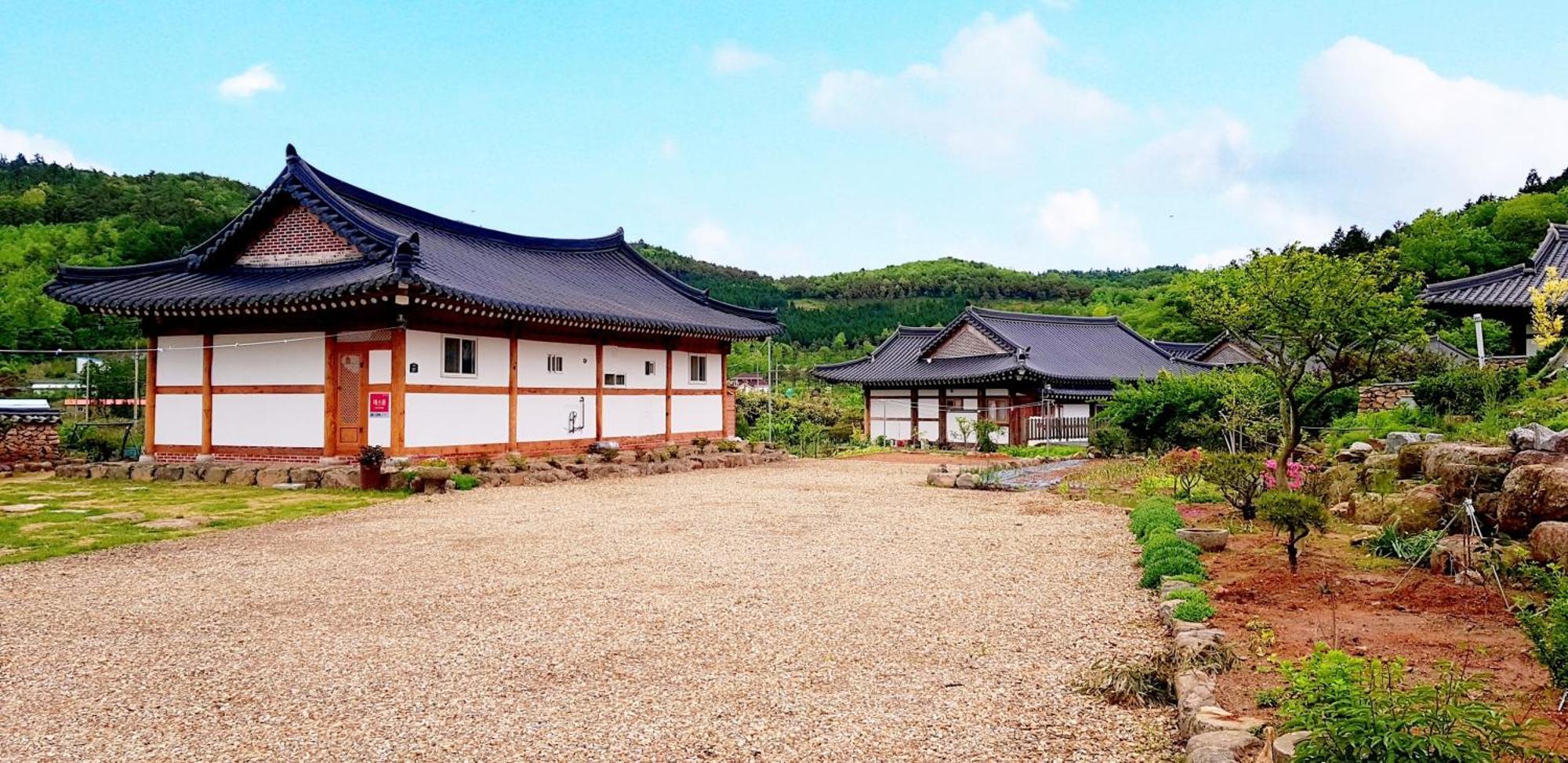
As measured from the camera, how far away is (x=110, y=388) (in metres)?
31.4

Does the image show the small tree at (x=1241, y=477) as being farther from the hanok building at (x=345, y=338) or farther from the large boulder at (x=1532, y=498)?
the hanok building at (x=345, y=338)

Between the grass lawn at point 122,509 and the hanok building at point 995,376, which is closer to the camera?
the grass lawn at point 122,509

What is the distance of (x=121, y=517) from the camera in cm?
1216

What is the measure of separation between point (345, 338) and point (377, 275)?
1853 millimetres

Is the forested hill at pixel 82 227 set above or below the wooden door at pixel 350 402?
above

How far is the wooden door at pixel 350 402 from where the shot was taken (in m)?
17.5

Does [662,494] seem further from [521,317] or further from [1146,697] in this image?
[1146,697]

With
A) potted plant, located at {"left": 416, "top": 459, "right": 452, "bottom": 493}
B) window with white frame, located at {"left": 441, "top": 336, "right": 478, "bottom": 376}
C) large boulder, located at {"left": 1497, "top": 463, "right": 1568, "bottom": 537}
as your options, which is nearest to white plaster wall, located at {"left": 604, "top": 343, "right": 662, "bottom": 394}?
window with white frame, located at {"left": 441, "top": 336, "right": 478, "bottom": 376}

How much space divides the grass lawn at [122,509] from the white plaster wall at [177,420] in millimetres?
1673

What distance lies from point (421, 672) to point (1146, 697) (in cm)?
420

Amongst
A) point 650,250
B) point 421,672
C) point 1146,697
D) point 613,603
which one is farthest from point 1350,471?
point 650,250

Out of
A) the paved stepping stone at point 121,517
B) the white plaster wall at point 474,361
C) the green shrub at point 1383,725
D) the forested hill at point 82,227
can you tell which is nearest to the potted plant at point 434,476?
the white plaster wall at point 474,361

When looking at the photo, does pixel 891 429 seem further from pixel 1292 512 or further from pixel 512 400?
pixel 1292 512

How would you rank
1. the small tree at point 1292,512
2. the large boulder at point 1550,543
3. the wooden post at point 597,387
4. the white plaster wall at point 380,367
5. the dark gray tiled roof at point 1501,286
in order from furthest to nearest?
the wooden post at point 597,387, the dark gray tiled roof at point 1501,286, the white plaster wall at point 380,367, the small tree at point 1292,512, the large boulder at point 1550,543
